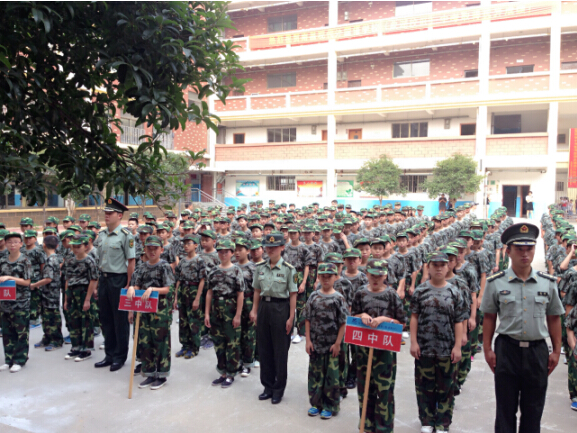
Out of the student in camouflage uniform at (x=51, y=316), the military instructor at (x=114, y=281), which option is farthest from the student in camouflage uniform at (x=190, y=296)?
the student in camouflage uniform at (x=51, y=316)

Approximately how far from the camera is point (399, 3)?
87.8ft

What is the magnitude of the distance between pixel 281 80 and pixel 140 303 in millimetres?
26395

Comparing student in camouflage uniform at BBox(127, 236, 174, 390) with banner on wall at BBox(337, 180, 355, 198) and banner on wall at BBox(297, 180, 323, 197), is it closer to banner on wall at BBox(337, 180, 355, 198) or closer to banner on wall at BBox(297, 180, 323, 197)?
banner on wall at BBox(337, 180, 355, 198)

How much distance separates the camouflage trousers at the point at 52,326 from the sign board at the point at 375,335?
4.62 m

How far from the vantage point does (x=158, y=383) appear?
5.11 m

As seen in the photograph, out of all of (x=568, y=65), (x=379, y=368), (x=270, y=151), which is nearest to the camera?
(x=379, y=368)

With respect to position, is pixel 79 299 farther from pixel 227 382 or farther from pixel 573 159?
pixel 573 159

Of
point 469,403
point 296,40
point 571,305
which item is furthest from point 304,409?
point 296,40

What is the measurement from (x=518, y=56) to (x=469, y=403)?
24.7 metres

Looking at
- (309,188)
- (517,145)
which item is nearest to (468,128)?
(517,145)

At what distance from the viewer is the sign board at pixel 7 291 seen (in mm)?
5355

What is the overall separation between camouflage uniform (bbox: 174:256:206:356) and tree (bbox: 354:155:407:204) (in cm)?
1741

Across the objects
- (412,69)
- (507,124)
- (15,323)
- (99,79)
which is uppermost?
(412,69)

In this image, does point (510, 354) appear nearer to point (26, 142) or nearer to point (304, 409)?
point (304, 409)
